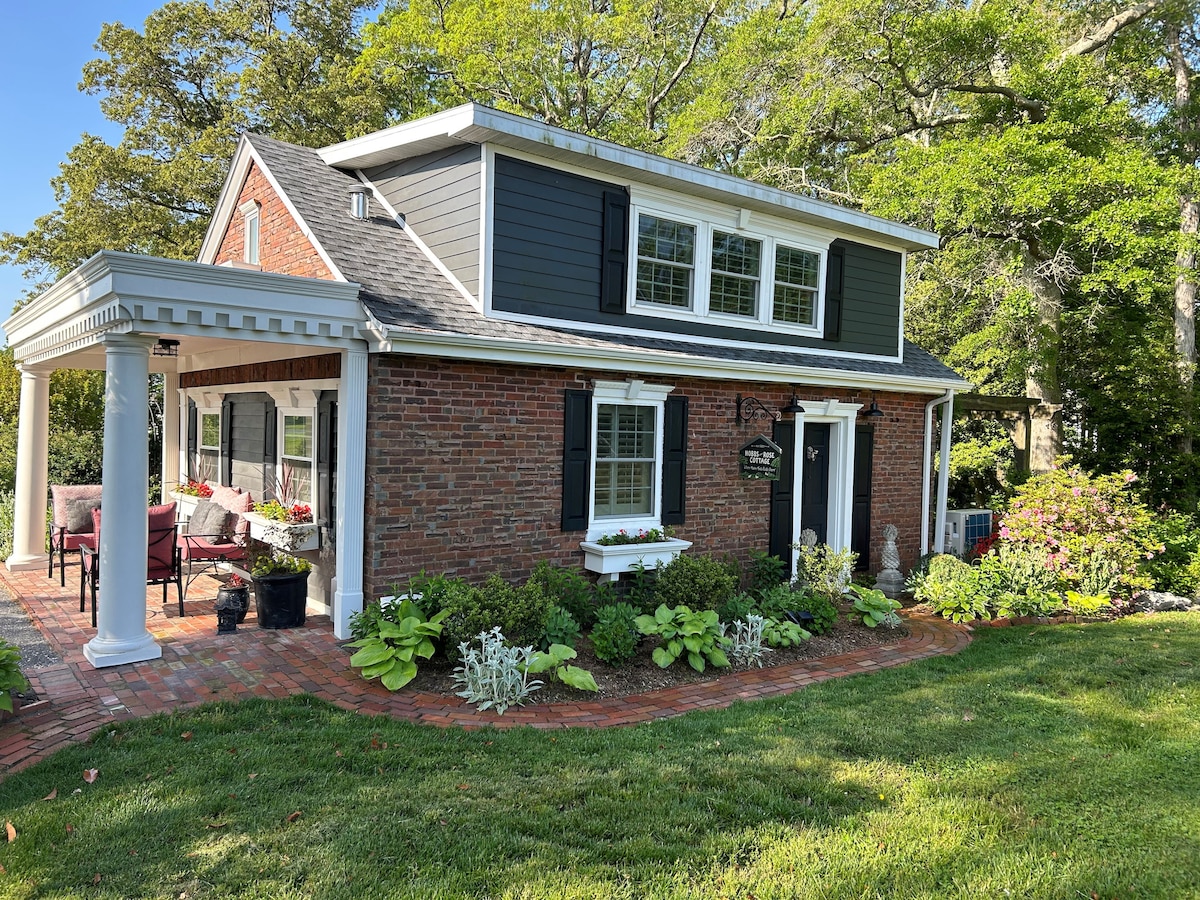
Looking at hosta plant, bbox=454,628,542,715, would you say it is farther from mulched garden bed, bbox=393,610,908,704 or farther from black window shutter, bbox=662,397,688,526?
black window shutter, bbox=662,397,688,526

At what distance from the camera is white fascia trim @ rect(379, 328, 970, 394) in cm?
666

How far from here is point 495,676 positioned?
5.67 metres

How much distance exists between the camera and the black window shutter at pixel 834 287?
10688 millimetres

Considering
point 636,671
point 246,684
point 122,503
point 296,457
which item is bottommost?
point 636,671

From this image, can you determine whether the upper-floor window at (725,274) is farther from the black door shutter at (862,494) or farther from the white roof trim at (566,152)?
the black door shutter at (862,494)

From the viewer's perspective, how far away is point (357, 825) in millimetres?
3744

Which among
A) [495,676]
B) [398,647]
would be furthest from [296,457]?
[495,676]

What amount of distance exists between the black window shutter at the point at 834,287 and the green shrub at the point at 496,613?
20.8 ft

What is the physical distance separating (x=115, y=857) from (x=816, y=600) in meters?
6.80

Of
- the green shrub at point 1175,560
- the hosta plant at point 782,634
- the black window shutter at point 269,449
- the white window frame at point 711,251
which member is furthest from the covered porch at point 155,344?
the green shrub at point 1175,560

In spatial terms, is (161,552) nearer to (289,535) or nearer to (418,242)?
(289,535)

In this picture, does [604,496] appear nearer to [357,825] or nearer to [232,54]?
[357,825]

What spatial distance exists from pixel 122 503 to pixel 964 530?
11779mm

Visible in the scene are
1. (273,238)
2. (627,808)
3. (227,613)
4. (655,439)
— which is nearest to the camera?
(627,808)
